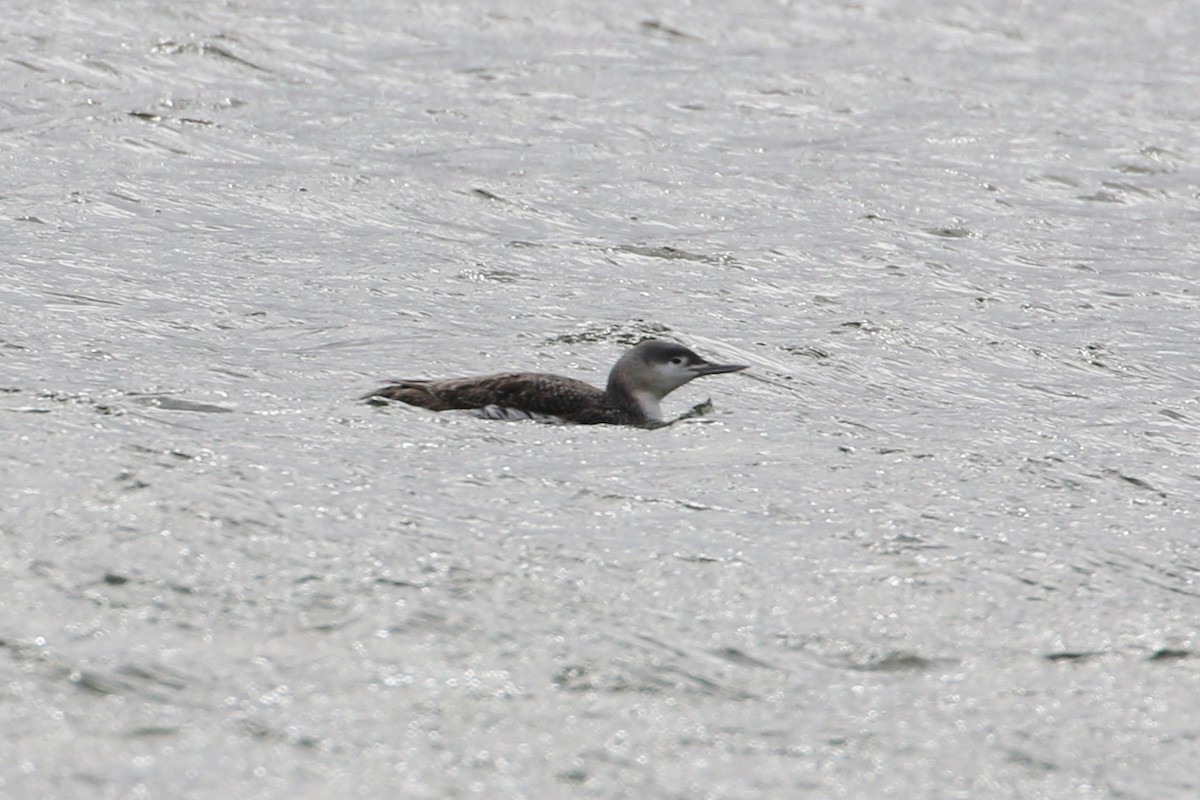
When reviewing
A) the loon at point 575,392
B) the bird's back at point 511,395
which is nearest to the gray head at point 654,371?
the loon at point 575,392

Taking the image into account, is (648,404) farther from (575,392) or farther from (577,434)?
(577,434)

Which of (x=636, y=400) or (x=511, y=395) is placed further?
(x=636, y=400)

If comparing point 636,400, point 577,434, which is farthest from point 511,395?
point 636,400

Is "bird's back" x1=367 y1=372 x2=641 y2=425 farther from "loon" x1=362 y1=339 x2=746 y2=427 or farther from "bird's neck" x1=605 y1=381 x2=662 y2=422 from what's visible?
"bird's neck" x1=605 y1=381 x2=662 y2=422

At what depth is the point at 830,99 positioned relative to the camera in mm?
20000

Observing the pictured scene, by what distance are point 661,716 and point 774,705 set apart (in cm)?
43

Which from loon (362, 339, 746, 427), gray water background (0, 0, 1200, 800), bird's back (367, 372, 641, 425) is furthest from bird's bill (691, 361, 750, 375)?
bird's back (367, 372, 641, 425)

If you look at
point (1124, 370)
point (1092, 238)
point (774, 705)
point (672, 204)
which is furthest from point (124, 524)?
point (1092, 238)

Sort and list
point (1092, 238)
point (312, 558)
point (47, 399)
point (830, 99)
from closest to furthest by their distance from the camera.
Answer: point (312, 558)
point (47, 399)
point (1092, 238)
point (830, 99)

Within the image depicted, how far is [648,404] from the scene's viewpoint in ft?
33.8

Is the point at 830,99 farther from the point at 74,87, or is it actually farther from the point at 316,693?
the point at 316,693

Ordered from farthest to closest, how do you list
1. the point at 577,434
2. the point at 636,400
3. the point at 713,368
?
the point at 713,368
the point at 636,400
the point at 577,434

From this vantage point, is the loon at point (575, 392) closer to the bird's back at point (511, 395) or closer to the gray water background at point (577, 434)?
the bird's back at point (511, 395)

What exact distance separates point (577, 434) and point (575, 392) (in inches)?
16.4
